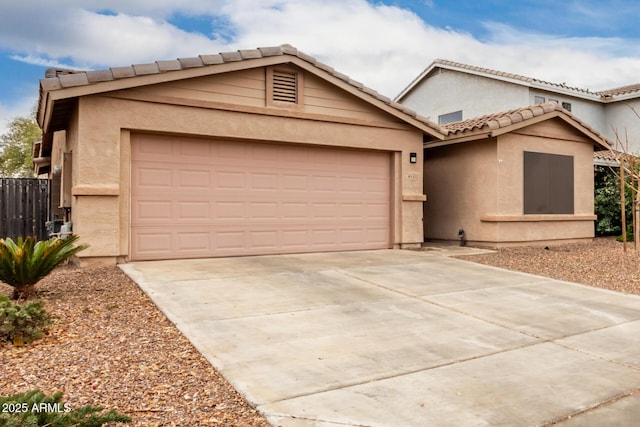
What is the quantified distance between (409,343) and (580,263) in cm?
694

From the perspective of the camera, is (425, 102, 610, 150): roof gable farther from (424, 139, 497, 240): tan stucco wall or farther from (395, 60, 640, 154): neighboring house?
(395, 60, 640, 154): neighboring house

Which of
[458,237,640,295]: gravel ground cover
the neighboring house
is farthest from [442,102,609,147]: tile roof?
the neighboring house

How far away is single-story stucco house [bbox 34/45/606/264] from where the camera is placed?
8641mm

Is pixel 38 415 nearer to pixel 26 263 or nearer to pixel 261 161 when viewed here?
pixel 26 263

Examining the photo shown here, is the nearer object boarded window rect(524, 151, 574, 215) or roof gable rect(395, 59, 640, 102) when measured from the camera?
boarded window rect(524, 151, 574, 215)

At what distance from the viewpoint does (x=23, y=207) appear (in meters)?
12.9

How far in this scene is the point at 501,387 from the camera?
3.71 metres

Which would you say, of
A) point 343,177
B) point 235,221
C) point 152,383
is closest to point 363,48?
point 343,177

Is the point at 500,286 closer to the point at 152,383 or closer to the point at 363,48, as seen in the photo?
the point at 152,383

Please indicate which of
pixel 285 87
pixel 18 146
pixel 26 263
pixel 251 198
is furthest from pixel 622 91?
pixel 18 146

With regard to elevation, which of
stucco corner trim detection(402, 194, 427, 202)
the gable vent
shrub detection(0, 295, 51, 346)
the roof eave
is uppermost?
the gable vent

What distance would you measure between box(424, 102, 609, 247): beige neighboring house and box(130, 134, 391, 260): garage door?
2.56 metres

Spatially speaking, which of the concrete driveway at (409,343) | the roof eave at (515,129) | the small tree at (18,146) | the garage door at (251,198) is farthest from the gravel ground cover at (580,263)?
the small tree at (18,146)

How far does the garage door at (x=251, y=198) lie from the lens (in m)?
9.16
